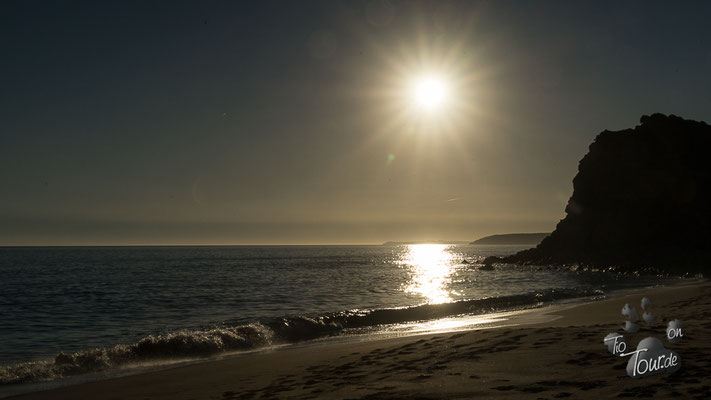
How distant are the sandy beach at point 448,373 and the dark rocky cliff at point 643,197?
5116 cm

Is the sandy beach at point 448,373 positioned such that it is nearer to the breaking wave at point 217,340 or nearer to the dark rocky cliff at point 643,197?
the breaking wave at point 217,340

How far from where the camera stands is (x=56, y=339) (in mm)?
18031

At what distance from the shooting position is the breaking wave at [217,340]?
12320 millimetres

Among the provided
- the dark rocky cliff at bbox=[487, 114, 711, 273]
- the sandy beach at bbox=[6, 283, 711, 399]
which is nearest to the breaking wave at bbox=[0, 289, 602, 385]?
the sandy beach at bbox=[6, 283, 711, 399]

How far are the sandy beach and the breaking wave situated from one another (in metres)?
2.21

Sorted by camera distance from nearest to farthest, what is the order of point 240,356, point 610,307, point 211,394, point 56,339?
point 211,394 < point 240,356 < point 56,339 < point 610,307

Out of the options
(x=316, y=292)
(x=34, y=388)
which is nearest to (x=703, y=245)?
(x=316, y=292)

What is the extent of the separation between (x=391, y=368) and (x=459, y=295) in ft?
79.7

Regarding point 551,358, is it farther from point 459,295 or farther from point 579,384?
point 459,295

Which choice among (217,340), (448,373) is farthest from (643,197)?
(448,373)

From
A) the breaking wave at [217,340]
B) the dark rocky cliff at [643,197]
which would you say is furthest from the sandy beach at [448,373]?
the dark rocky cliff at [643,197]

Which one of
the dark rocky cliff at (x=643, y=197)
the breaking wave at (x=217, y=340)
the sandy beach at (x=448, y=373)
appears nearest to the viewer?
the sandy beach at (x=448, y=373)

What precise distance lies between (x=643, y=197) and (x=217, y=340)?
63615 mm

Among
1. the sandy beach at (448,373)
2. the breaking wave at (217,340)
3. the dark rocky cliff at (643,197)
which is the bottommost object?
the breaking wave at (217,340)
